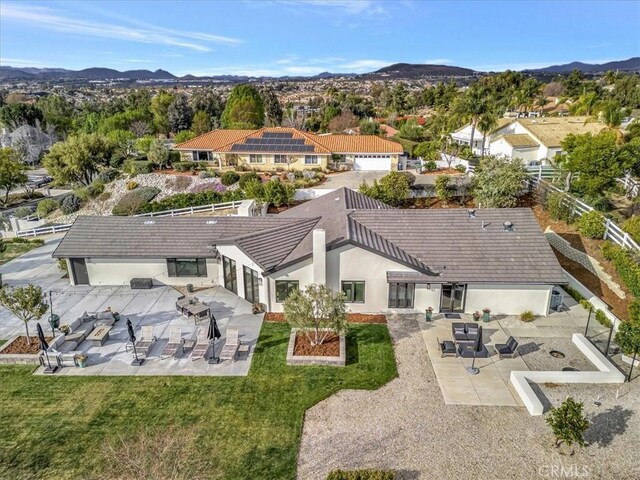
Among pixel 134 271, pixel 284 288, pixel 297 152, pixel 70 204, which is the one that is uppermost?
pixel 297 152

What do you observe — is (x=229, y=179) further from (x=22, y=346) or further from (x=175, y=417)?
(x=175, y=417)

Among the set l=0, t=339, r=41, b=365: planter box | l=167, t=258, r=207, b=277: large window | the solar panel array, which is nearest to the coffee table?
l=0, t=339, r=41, b=365: planter box

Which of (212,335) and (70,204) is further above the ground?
(212,335)

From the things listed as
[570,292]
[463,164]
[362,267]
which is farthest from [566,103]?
[362,267]

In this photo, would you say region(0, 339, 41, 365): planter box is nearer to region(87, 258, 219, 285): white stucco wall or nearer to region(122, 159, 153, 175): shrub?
region(87, 258, 219, 285): white stucco wall

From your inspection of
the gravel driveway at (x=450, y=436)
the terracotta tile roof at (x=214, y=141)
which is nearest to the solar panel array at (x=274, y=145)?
the terracotta tile roof at (x=214, y=141)

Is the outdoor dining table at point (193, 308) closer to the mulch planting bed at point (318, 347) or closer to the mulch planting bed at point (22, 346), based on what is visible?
the mulch planting bed at point (318, 347)

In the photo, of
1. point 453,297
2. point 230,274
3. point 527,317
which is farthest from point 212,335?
point 527,317

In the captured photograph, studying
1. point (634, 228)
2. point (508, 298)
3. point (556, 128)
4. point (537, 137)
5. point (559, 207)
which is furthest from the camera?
point (556, 128)
